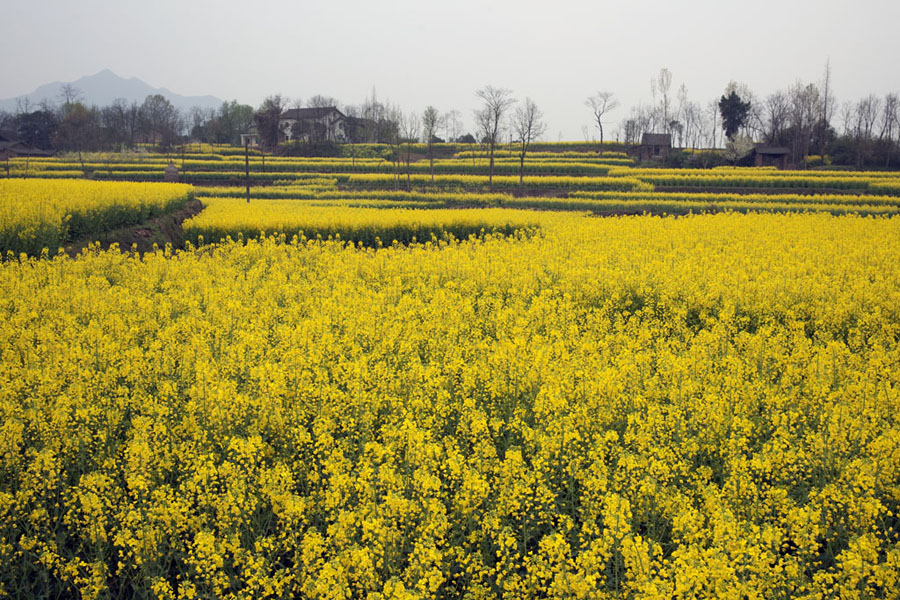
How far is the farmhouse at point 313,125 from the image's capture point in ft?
292

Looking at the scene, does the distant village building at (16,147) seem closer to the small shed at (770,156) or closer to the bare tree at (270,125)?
the bare tree at (270,125)

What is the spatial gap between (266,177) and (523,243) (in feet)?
154

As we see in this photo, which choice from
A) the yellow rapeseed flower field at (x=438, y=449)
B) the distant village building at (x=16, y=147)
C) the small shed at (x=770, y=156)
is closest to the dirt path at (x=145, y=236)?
the yellow rapeseed flower field at (x=438, y=449)

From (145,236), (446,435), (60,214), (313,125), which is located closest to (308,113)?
(313,125)

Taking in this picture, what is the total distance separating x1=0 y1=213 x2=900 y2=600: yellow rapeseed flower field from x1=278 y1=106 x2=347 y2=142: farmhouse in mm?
81230

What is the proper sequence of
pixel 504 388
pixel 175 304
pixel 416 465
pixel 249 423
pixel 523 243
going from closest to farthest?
1. pixel 416 465
2. pixel 249 423
3. pixel 504 388
4. pixel 175 304
5. pixel 523 243

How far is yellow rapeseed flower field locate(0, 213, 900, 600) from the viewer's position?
13.5 feet

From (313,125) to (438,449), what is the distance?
92.0 meters

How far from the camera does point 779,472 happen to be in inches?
211

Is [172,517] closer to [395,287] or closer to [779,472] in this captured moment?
[779,472]

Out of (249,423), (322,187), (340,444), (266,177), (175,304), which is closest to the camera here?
(340,444)

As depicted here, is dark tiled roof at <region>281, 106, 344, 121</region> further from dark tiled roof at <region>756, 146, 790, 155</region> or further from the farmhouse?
dark tiled roof at <region>756, 146, 790, 155</region>

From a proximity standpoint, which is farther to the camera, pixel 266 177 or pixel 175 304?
pixel 266 177

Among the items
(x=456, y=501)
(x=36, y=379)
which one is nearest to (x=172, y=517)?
(x=456, y=501)
